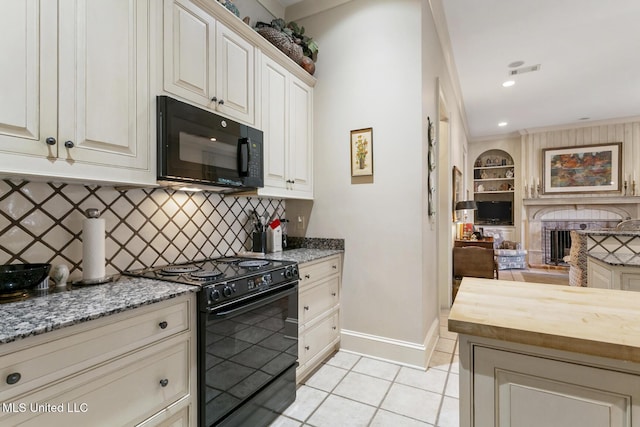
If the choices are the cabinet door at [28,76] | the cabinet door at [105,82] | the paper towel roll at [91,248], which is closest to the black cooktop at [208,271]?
the paper towel roll at [91,248]

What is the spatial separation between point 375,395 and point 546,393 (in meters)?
1.40

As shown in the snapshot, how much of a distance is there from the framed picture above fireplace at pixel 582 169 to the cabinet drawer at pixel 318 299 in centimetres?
676

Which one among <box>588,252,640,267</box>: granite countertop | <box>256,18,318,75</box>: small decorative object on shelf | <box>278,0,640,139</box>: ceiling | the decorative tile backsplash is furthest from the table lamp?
the decorative tile backsplash

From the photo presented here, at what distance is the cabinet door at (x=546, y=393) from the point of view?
83 centimetres

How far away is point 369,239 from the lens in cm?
266

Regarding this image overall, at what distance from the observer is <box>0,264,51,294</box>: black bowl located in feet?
3.71

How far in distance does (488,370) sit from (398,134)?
194 centimetres

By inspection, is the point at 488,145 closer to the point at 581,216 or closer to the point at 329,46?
the point at 581,216

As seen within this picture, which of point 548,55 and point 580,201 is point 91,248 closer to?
point 548,55

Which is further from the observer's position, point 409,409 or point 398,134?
point 398,134

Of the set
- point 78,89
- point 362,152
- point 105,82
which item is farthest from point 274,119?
point 78,89

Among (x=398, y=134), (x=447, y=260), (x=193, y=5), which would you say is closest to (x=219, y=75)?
(x=193, y=5)

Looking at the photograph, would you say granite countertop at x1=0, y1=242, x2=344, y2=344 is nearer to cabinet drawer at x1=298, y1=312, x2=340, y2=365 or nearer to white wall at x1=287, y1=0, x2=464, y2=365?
cabinet drawer at x1=298, y1=312, x2=340, y2=365

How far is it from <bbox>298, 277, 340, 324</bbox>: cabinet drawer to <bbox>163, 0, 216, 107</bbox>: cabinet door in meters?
1.44
